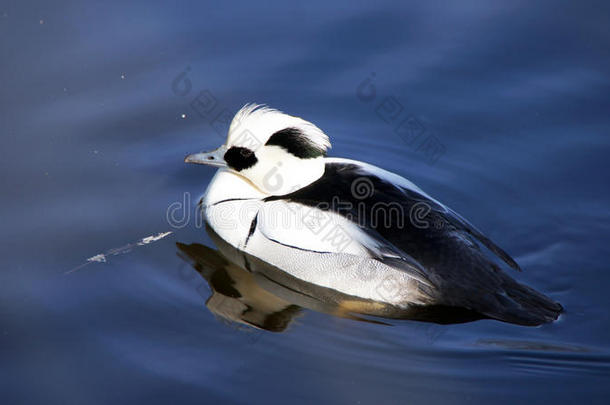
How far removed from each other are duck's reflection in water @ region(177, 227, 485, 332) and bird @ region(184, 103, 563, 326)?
0.21 feet

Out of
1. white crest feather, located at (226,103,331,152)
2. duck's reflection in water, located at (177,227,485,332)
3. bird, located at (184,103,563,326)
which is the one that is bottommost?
duck's reflection in water, located at (177,227,485,332)

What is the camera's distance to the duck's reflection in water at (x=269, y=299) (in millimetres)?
5914

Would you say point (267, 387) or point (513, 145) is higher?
point (513, 145)

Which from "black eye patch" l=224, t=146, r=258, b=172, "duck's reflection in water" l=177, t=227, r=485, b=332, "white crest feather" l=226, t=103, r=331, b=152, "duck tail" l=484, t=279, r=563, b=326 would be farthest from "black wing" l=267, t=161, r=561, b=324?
"black eye patch" l=224, t=146, r=258, b=172

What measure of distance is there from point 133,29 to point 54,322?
14.1 feet

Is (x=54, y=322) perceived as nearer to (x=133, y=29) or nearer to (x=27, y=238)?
(x=27, y=238)

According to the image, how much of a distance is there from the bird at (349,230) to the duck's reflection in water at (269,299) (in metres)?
0.07

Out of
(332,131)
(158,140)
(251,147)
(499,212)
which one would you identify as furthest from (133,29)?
(499,212)

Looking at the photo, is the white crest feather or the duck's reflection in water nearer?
the duck's reflection in water

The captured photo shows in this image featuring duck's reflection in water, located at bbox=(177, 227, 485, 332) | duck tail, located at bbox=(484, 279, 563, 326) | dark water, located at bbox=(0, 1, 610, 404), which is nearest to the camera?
dark water, located at bbox=(0, 1, 610, 404)

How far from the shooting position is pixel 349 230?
19.3 ft

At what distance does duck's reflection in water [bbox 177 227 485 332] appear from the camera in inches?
233

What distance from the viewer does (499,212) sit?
278 inches

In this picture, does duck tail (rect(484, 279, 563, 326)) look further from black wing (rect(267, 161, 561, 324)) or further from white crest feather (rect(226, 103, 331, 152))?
white crest feather (rect(226, 103, 331, 152))
